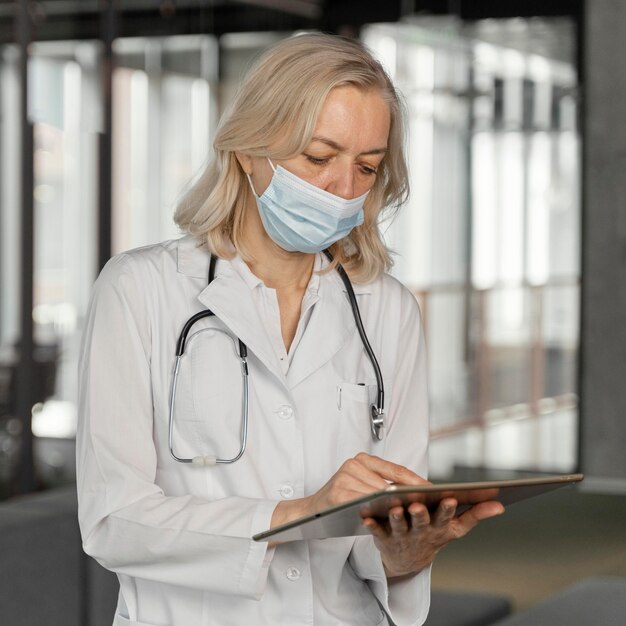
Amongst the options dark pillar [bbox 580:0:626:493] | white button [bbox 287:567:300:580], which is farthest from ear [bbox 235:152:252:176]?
dark pillar [bbox 580:0:626:493]

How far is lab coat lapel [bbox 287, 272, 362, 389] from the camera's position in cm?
178

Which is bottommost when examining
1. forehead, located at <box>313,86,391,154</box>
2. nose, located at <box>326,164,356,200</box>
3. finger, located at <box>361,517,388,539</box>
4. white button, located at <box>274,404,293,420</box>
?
finger, located at <box>361,517,388,539</box>

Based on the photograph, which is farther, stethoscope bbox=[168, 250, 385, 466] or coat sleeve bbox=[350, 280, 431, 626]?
coat sleeve bbox=[350, 280, 431, 626]

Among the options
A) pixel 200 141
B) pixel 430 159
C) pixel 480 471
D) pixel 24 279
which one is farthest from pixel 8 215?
pixel 480 471

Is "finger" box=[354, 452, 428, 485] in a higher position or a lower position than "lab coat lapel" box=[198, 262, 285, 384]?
lower

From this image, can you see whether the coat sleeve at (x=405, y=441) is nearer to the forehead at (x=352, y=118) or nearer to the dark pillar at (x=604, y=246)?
the forehead at (x=352, y=118)

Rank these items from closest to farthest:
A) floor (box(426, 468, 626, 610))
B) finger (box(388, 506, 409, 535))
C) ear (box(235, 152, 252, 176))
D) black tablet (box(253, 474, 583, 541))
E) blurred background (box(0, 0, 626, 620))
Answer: black tablet (box(253, 474, 583, 541)) → finger (box(388, 506, 409, 535)) → ear (box(235, 152, 252, 176)) → floor (box(426, 468, 626, 610)) → blurred background (box(0, 0, 626, 620))

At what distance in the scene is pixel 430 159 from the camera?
7746 mm

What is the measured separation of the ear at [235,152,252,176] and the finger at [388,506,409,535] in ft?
2.02

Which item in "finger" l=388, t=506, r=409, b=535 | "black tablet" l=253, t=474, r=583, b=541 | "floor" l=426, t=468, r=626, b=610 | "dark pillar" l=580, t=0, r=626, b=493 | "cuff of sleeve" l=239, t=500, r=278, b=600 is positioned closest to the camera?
"black tablet" l=253, t=474, r=583, b=541

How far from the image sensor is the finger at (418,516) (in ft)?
4.75

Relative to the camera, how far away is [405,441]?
5.98 ft

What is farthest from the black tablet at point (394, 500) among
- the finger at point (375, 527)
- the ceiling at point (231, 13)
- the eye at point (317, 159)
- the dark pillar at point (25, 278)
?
the ceiling at point (231, 13)

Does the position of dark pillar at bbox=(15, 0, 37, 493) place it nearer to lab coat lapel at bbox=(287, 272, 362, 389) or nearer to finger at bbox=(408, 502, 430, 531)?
lab coat lapel at bbox=(287, 272, 362, 389)
